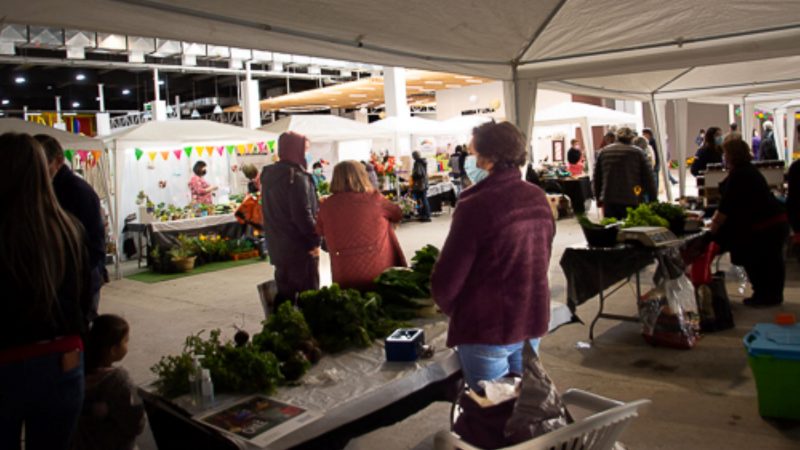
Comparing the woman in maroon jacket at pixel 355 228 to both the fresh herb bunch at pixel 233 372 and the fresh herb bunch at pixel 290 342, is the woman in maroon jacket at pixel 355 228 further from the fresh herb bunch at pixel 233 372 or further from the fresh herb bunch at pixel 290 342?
the fresh herb bunch at pixel 233 372

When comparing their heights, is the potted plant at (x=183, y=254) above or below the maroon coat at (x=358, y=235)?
below

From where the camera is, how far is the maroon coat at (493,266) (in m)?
2.21

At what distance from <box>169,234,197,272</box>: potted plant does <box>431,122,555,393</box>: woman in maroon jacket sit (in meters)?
7.97

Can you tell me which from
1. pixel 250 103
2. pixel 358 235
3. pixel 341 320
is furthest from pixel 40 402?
pixel 250 103

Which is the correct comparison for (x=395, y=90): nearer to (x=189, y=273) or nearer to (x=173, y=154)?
(x=173, y=154)

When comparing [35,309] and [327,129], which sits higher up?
[327,129]

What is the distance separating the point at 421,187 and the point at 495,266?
11647mm

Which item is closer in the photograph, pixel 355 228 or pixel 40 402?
pixel 40 402

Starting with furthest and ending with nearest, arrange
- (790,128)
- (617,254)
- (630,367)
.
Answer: (790,128)
(617,254)
(630,367)

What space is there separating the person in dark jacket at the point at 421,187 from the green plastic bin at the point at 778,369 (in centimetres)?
1052

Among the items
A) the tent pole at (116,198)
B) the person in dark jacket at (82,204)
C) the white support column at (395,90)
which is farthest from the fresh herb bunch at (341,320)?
the white support column at (395,90)

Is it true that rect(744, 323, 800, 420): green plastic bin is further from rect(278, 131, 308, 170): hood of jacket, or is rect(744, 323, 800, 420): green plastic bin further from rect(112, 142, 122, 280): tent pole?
rect(112, 142, 122, 280): tent pole

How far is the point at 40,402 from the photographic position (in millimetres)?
1872

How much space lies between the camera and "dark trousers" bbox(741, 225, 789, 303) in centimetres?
541
